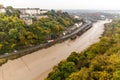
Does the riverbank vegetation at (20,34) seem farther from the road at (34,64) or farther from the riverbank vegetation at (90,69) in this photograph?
the riverbank vegetation at (90,69)

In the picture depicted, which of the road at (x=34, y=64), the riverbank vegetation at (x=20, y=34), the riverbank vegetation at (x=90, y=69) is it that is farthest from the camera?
the riverbank vegetation at (x=20, y=34)

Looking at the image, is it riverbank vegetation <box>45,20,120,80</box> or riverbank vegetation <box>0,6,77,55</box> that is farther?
riverbank vegetation <box>0,6,77,55</box>

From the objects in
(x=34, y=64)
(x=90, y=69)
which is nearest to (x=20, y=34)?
(x=34, y=64)

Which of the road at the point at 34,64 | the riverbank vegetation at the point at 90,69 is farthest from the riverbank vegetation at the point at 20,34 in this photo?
the riverbank vegetation at the point at 90,69

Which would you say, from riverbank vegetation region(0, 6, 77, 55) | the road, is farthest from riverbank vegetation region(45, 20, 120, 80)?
riverbank vegetation region(0, 6, 77, 55)

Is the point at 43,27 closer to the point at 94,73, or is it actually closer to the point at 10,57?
the point at 10,57

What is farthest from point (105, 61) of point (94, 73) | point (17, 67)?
point (17, 67)

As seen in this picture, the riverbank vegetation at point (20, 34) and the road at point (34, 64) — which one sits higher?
the riverbank vegetation at point (20, 34)

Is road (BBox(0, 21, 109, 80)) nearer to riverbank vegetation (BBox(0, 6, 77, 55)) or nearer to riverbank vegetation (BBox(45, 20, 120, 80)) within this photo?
riverbank vegetation (BBox(0, 6, 77, 55))

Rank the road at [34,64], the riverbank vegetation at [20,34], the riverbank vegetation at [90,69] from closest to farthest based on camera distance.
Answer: the riverbank vegetation at [90,69], the road at [34,64], the riverbank vegetation at [20,34]

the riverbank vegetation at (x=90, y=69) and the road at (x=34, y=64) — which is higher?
the riverbank vegetation at (x=90, y=69)

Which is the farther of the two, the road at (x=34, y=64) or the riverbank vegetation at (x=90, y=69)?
the road at (x=34, y=64)

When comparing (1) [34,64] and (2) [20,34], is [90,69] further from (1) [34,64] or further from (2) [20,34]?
(2) [20,34]
